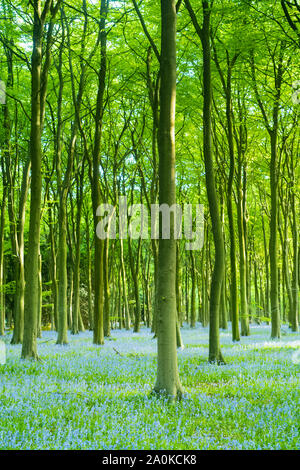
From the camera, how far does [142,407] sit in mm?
6348

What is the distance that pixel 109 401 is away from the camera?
668 cm

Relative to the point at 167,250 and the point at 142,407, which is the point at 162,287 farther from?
the point at 142,407

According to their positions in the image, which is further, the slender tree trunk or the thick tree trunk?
the slender tree trunk

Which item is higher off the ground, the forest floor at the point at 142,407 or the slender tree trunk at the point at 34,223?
the slender tree trunk at the point at 34,223

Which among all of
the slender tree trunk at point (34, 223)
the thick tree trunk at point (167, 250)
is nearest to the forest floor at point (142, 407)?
the thick tree trunk at point (167, 250)

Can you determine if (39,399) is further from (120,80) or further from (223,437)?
(120,80)

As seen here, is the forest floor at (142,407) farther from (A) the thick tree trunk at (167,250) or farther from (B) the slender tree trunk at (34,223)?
(B) the slender tree trunk at (34,223)

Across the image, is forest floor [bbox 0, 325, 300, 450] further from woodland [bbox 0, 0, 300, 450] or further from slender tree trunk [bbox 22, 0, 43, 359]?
slender tree trunk [bbox 22, 0, 43, 359]

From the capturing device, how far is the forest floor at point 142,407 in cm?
485

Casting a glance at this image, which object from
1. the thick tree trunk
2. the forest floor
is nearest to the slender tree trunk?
the forest floor

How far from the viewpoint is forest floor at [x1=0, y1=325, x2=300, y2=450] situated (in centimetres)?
485
